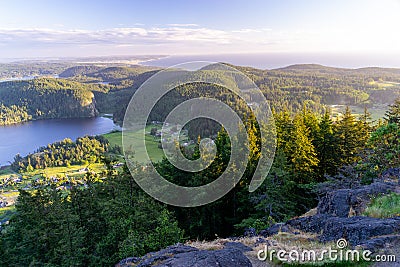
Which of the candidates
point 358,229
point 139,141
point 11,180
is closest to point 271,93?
point 139,141

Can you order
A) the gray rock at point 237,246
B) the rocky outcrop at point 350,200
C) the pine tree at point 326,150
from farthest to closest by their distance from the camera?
the pine tree at point 326,150 < the rocky outcrop at point 350,200 < the gray rock at point 237,246

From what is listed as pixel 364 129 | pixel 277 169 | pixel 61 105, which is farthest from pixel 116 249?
pixel 61 105

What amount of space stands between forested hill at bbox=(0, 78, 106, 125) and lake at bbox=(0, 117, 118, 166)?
30.4 feet

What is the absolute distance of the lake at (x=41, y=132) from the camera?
323 ft

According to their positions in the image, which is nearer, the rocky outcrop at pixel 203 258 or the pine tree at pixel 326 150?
the rocky outcrop at pixel 203 258

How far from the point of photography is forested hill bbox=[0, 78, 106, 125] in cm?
15938

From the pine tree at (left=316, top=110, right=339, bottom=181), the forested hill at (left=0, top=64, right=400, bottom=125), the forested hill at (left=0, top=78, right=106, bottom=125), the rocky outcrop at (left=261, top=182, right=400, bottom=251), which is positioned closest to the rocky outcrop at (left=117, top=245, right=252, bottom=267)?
the rocky outcrop at (left=261, top=182, right=400, bottom=251)

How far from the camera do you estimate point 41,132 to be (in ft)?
417

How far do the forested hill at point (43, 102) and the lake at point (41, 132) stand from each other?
9279mm

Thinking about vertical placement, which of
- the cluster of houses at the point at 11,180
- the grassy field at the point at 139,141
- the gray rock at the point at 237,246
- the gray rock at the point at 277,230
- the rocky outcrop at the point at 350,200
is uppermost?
the rocky outcrop at the point at 350,200

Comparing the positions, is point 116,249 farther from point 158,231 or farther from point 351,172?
point 351,172

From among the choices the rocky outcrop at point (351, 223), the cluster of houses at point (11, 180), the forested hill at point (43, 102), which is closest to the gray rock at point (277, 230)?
the rocky outcrop at point (351, 223)

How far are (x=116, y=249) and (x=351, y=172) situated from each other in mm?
11676

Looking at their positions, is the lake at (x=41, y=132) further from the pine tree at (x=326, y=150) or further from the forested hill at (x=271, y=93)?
the pine tree at (x=326, y=150)
